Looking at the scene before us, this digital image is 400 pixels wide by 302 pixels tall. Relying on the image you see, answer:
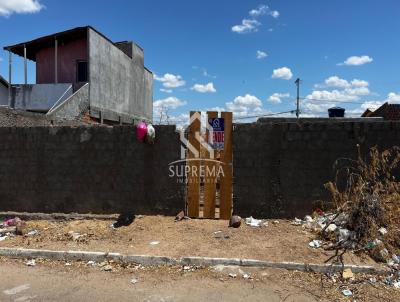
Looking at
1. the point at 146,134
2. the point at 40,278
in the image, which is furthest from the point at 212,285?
the point at 146,134

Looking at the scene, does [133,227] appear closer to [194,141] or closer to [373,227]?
[194,141]

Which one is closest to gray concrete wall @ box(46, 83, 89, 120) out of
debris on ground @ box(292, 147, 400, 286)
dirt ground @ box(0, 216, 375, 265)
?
dirt ground @ box(0, 216, 375, 265)

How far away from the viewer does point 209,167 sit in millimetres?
7375

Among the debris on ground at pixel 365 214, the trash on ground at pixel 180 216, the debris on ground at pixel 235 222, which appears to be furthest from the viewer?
the trash on ground at pixel 180 216

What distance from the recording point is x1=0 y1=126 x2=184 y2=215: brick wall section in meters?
7.47

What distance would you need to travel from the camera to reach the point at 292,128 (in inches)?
281

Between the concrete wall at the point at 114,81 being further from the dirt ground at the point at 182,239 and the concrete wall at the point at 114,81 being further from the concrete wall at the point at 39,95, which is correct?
the dirt ground at the point at 182,239

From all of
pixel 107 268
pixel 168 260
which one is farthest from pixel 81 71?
pixel 168 260

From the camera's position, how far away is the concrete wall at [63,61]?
20922 mm

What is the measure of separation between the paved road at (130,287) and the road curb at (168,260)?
27cm

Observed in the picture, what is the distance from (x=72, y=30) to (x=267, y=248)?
57.4 feet

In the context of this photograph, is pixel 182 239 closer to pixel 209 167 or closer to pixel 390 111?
pixel 209 167

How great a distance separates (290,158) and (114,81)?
1820 cm

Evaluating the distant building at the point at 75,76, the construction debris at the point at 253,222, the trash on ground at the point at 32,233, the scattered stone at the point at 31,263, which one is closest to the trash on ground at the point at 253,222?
the construction debris at the point at 253,222
